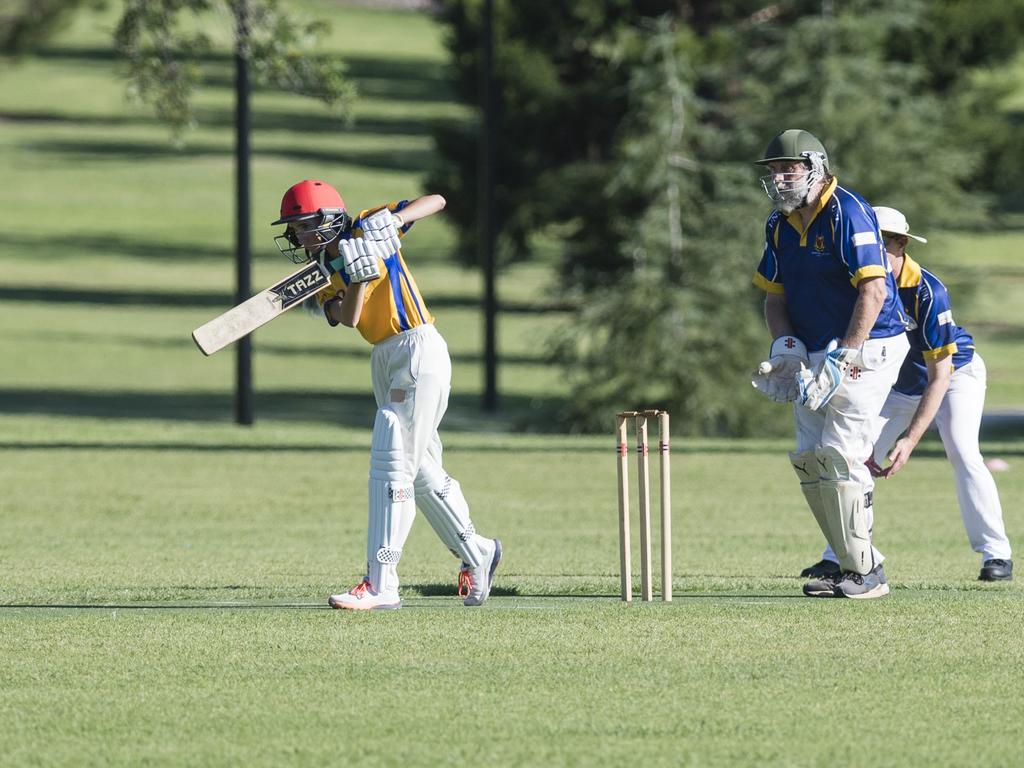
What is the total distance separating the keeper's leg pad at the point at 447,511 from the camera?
8602mm

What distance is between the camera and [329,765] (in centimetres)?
574

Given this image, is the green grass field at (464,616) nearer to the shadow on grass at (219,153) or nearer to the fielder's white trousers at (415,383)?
the fielder's white trousers at (415,383)

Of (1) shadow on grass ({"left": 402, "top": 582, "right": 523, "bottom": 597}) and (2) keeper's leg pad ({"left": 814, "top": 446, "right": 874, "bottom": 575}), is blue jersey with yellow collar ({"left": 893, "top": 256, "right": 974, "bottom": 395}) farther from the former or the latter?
(1) shadow on grass ({"left": 402, "top": 582, "right": 523, "bottom": 597})

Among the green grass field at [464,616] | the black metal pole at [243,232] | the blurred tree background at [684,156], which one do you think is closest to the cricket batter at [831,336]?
the green grass field at [464,616]

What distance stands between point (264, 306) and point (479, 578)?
1.58 m

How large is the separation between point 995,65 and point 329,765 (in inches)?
1330

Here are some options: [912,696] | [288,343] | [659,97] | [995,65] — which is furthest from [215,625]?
[995,65]

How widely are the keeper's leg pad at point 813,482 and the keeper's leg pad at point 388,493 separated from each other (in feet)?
5.79

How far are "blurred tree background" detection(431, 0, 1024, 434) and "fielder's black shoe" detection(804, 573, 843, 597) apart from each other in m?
13.2

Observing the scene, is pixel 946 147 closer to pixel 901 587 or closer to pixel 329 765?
pixel 901 587

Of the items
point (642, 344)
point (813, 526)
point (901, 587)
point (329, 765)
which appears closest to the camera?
point (329, 765)

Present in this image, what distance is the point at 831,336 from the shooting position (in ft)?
28.3

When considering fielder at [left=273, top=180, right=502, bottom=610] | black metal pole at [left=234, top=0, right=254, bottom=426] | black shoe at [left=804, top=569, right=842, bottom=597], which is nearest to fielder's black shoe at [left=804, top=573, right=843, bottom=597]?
black shoe at [left=804, top=569, right=842, bottom=597]

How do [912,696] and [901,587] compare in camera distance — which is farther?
[901,587]
